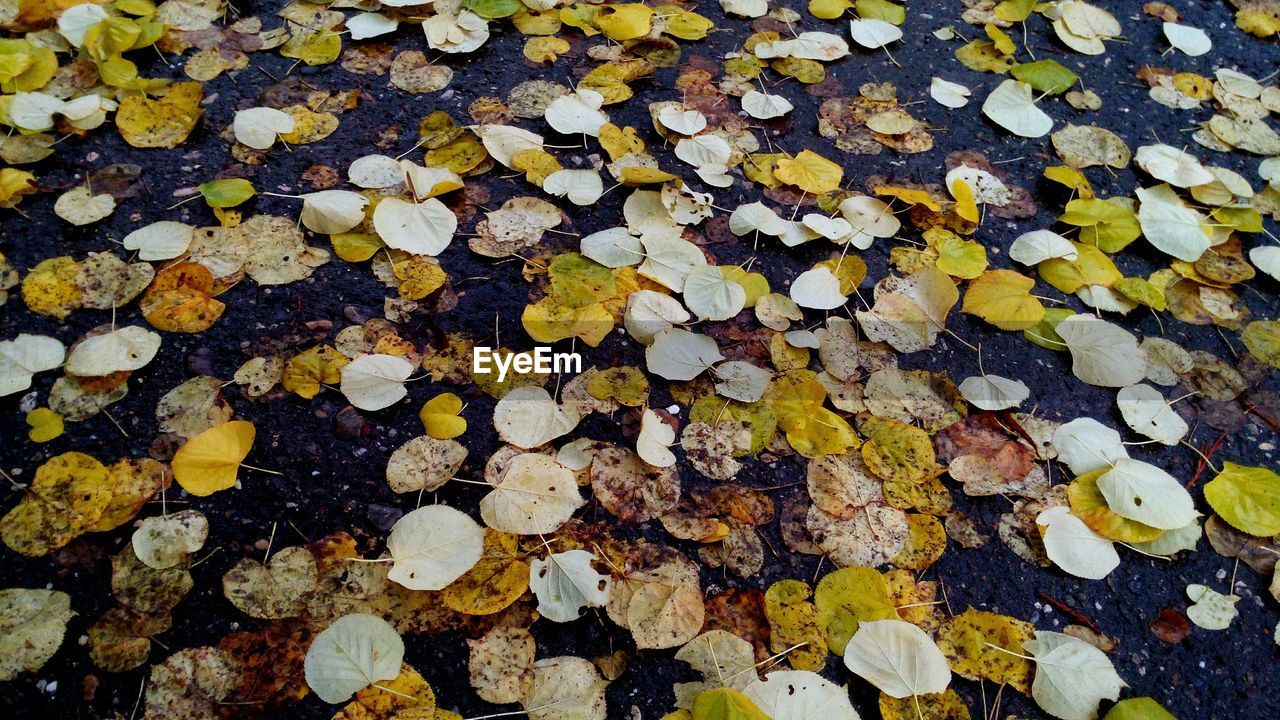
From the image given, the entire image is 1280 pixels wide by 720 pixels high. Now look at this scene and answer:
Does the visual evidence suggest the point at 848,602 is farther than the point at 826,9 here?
No

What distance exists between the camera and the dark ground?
1.35 meters

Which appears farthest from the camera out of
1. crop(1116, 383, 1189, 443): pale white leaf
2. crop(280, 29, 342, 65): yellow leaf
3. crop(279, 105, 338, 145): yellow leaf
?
crop(280, 29, 342, 65): yellow leaf

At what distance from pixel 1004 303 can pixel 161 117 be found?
2.09 meters

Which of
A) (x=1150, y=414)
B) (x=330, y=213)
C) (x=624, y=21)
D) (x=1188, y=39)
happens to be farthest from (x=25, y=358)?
(x=1188, y=39)

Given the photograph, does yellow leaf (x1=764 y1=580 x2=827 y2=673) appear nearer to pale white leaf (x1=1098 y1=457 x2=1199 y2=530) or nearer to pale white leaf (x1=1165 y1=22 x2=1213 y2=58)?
pale white leaf (x1=1098 y1=457 x2=1199 y2=530)

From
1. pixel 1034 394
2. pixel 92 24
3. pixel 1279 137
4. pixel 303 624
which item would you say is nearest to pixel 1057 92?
pixel 1279 137

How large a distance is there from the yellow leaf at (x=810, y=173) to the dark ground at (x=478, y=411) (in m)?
0.07

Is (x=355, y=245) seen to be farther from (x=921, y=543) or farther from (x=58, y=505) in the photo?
(x=921, y=543)

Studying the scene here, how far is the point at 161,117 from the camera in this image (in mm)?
2025

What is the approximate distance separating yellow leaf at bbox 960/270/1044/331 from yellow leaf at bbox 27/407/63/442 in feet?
6.15

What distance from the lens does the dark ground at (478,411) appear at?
1.35m

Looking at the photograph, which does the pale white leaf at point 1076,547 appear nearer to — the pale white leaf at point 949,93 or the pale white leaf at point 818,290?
the pale white leaf at point 818,290

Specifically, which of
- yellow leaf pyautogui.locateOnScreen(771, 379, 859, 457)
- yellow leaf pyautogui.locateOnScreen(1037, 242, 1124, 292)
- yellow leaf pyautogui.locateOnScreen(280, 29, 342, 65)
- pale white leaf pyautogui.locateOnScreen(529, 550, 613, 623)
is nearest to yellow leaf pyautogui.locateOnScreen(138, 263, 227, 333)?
yellow leaf pyautogui.locateOnScreen(280, 29, 342, 65)

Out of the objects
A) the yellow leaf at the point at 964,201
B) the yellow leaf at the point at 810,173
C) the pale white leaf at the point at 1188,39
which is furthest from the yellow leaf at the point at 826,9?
the pale white leaf at the point at 1188,39
